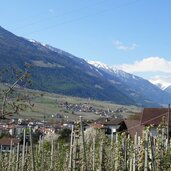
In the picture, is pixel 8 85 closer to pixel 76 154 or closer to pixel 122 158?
pixel 76 154

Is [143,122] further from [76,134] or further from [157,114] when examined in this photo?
[76,134]

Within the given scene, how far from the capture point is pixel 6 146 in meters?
73.6

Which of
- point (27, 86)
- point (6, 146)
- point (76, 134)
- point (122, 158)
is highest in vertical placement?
point (27, 86)

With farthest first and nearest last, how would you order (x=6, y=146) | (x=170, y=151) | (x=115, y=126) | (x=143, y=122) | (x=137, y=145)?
(x=115, y=126) → (x=6, y=146) → (x=143, y=122) → (x=170, y=151) → (x=137, y=145)

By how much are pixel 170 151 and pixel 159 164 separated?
3698 mm

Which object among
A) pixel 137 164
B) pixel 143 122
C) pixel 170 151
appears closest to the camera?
pixel 137 164

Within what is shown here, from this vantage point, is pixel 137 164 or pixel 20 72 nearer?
pixel 20 72

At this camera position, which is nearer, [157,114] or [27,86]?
[27,86]

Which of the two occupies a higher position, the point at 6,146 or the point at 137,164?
the point at 137,164

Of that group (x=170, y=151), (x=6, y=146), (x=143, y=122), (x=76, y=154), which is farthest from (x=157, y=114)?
(x=76, y=154)

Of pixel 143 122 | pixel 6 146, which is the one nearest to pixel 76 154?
pixel 143 122

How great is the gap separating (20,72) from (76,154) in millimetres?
3753

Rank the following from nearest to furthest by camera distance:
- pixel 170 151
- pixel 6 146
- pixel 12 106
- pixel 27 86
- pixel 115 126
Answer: pixel 12 106
pixel 27 86
pixel 170 151
pixel 6 146
pixel 115 126

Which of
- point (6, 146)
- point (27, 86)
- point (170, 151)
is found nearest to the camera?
point (27, 86)
